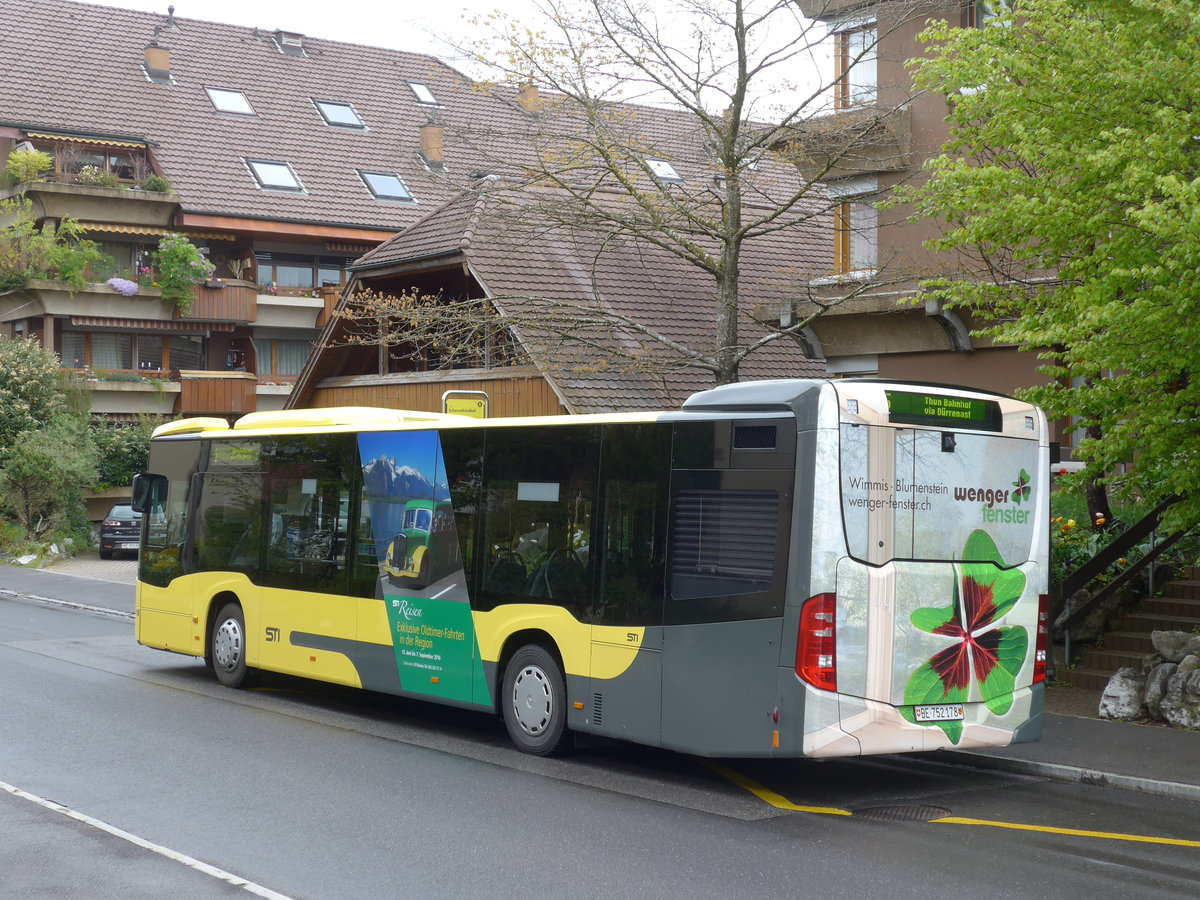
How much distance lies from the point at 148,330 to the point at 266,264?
4.54 metres

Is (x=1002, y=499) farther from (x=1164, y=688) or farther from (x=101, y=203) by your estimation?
(x=101, y=203)

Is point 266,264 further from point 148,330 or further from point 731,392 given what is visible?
point 731,392

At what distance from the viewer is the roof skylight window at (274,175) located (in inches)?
1754

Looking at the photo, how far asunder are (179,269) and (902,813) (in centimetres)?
3668

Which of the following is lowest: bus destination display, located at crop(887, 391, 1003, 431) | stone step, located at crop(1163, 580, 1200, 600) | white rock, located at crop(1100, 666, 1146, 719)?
white rock, located at crop(1100, 666, 1146, 719)

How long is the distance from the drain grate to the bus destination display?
266cm

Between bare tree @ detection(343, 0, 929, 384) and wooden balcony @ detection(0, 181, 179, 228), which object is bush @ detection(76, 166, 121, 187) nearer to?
wooden balcony @ detection(0, 181, 179, 228)

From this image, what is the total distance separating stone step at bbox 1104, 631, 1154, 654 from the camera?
14.7 metres

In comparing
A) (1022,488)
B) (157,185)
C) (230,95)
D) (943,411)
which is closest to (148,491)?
(943,411)

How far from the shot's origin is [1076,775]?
411 inches

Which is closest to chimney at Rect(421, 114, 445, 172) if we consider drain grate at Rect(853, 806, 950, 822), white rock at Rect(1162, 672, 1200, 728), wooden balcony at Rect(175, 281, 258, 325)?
wooden balcony at Rect(175, 281, 258, 325)

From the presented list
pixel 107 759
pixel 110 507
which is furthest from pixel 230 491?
pixel 110 507

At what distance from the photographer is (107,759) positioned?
10.6m

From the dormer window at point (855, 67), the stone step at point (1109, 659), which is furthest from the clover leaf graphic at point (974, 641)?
the dormer window at point (855, 67)
